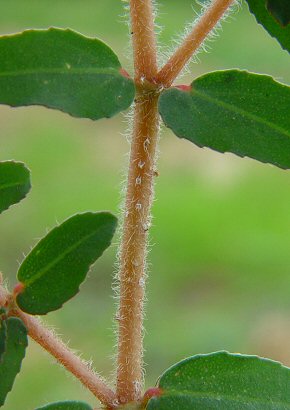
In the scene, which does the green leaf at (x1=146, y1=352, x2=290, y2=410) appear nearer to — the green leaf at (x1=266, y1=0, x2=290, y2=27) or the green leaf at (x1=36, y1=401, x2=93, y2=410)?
the green leaf at (x1=36, y1=401, x2=93, y2=410)

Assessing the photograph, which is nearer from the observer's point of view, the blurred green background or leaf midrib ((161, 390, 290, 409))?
leaf midrib ((161, 390, 290, 409))

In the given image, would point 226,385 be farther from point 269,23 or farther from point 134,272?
point 269,23

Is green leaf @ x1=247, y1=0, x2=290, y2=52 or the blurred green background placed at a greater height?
green leaf @ x1=247, y1=0, x2=290, y2=52

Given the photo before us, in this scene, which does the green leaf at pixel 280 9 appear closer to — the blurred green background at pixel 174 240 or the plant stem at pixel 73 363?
the plant stem at pixel 73 363

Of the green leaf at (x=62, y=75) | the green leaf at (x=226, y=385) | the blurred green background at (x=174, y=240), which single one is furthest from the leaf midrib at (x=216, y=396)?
the blurred green background at (x=174, y=240)

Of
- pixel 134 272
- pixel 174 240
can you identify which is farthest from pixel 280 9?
pixel 174 240

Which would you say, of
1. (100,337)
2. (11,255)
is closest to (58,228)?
(100,337)

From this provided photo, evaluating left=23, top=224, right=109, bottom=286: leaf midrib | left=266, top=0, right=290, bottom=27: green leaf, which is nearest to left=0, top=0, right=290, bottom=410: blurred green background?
left=23, top=224, right=109, bottom=286: leaf midrib
